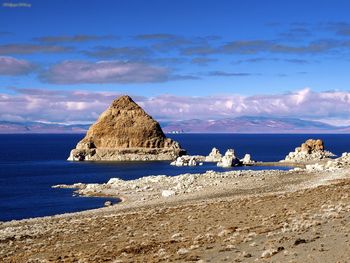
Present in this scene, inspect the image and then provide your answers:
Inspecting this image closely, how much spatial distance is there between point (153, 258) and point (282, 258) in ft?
19.4

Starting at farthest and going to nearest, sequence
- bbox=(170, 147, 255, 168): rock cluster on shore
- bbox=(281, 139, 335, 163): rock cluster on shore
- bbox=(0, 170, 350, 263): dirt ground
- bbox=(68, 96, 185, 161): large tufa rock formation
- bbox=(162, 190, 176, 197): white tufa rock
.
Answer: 1. bbox=(68, 96, 185, 161): large tufa rock formation
2. bbox=(281, 139, 335, 163): rock cluster on shore
3. bbox=(170, 147, 255, 168): rock cluster on shore
4. bbox=(162, 190, 176, 197): white tufa rock
5. bbox=(0, 170, 350, 263): dirt ground

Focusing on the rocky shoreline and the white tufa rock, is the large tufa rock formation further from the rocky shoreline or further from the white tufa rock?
the rocky shoreline

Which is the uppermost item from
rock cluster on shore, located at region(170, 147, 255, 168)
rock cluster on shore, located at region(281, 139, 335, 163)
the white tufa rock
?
rock cluster on shore, located at region(281, 139, 335, 163)

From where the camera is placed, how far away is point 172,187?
66875mm

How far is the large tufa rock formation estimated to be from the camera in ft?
539

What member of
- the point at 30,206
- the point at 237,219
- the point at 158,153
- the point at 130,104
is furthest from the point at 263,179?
the point at 130,104

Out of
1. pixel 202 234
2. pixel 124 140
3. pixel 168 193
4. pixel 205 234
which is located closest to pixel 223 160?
pixel 124 140

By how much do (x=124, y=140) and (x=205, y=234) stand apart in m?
143

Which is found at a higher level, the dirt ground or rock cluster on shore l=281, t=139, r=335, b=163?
rock cluster on shore l=281, t=139, r=335, b=163

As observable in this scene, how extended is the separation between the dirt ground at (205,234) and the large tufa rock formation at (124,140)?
11644cm

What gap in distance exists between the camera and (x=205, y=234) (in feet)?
96.0

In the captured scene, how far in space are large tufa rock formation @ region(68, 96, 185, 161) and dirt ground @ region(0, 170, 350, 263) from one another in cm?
11644

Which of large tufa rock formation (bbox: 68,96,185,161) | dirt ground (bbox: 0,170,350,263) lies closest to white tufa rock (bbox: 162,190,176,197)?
dirt ground (bbox: 0,170,350,263)

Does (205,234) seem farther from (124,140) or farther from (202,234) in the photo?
(124,140)
